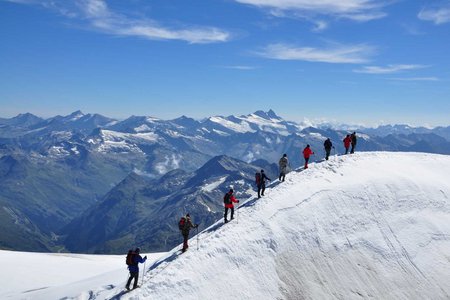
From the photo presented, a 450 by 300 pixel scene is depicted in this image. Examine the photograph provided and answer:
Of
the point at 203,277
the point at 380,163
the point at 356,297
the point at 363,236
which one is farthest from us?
the point at 380,163

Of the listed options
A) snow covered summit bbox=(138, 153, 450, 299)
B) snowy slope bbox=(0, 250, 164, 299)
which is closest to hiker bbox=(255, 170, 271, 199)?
snow covered summit bbox=(138, 153, 450, 299)

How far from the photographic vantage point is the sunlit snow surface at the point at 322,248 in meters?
29.8

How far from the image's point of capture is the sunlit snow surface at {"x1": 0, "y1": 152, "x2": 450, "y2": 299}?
2983cm

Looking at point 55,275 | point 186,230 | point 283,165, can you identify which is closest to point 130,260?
point 186,230

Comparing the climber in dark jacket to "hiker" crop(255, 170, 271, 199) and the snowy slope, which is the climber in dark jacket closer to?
the snowy slope

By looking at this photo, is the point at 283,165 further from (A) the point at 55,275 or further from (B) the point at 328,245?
(A) the point at 55,275

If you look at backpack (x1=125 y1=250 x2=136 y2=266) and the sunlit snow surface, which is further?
the sunlit snow surface

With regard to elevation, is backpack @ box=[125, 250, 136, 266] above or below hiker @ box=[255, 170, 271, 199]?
below

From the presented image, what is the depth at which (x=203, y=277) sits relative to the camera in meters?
29.0

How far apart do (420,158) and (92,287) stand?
1653 inches

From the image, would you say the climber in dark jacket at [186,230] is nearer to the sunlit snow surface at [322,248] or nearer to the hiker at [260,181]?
the sunlit snow surface at [322,248]

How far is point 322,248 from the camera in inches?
1373

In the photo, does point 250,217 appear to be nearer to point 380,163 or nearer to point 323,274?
point 323,274

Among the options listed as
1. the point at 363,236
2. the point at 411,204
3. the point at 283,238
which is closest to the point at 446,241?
the point at 411,204
